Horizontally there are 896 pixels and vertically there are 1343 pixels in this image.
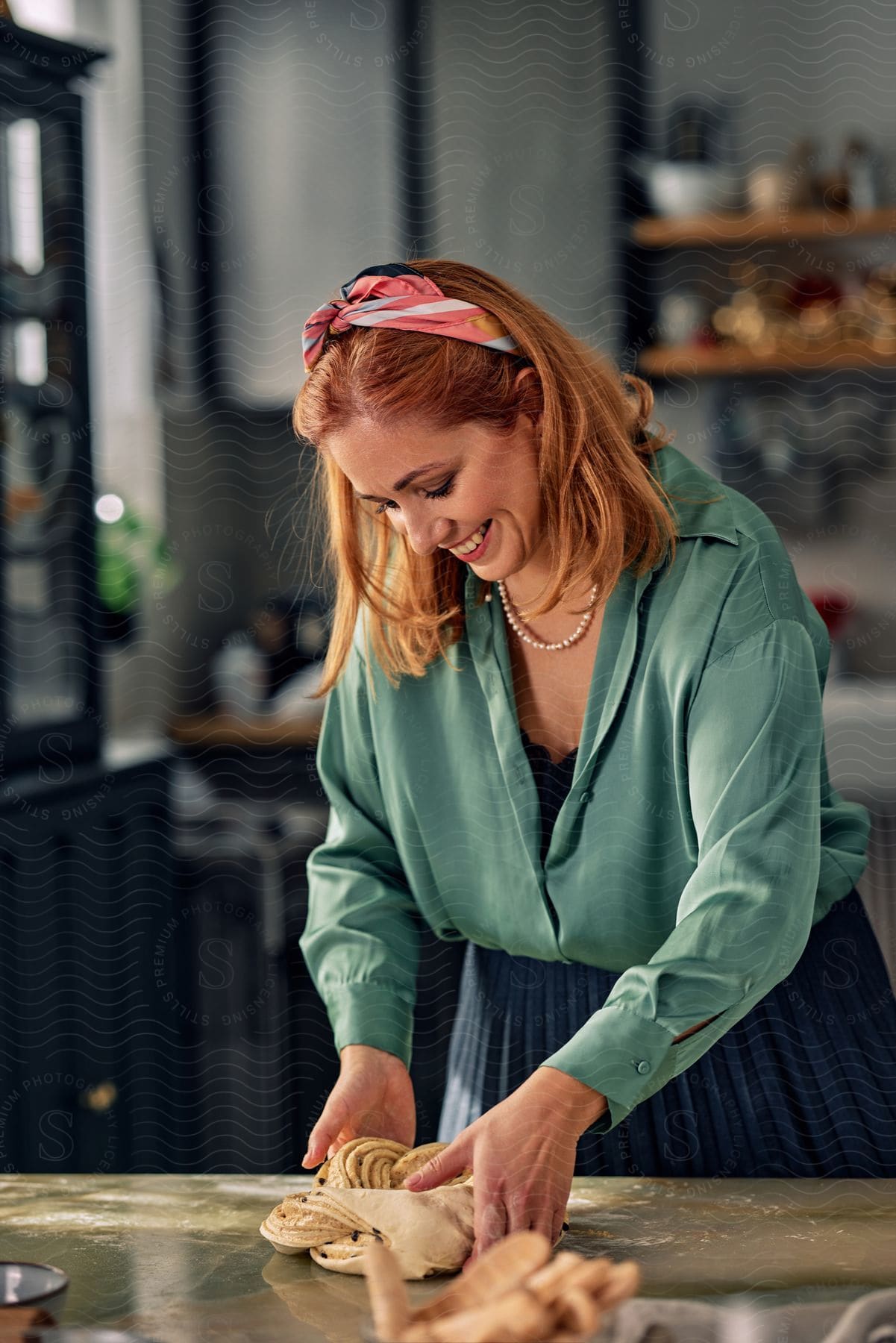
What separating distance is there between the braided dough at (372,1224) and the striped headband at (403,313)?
568 millimetres

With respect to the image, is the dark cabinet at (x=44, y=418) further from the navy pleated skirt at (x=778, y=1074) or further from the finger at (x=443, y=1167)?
the finger at (x=443, y=1167)

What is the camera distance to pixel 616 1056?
2.88 ft

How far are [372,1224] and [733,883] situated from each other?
31 cm

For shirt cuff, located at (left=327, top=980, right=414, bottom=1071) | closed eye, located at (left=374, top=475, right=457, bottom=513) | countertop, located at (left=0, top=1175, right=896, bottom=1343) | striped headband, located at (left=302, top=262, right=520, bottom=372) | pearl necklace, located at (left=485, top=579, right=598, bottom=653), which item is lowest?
countertop, located at (left=0, top=1175, right=896, bottom=1343)

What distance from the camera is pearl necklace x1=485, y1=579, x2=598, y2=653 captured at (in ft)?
3.70

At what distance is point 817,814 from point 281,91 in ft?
7.21

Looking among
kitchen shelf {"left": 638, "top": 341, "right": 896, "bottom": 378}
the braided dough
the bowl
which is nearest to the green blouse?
the braided dough

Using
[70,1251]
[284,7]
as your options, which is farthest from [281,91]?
[70,1251]

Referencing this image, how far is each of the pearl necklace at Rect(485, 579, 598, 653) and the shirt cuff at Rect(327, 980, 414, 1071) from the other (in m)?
0.30

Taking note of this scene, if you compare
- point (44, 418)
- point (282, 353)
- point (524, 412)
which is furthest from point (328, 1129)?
point (282, 353)

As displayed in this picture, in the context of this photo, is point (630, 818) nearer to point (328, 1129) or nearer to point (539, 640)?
point (539, 640)

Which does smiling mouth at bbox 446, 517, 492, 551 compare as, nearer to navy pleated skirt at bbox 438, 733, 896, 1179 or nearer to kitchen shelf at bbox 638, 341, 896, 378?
navy pleated skirt at bbox 438, 733, 896, 1179

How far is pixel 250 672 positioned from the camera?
8.76ft

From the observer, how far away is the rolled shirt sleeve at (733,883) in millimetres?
887
